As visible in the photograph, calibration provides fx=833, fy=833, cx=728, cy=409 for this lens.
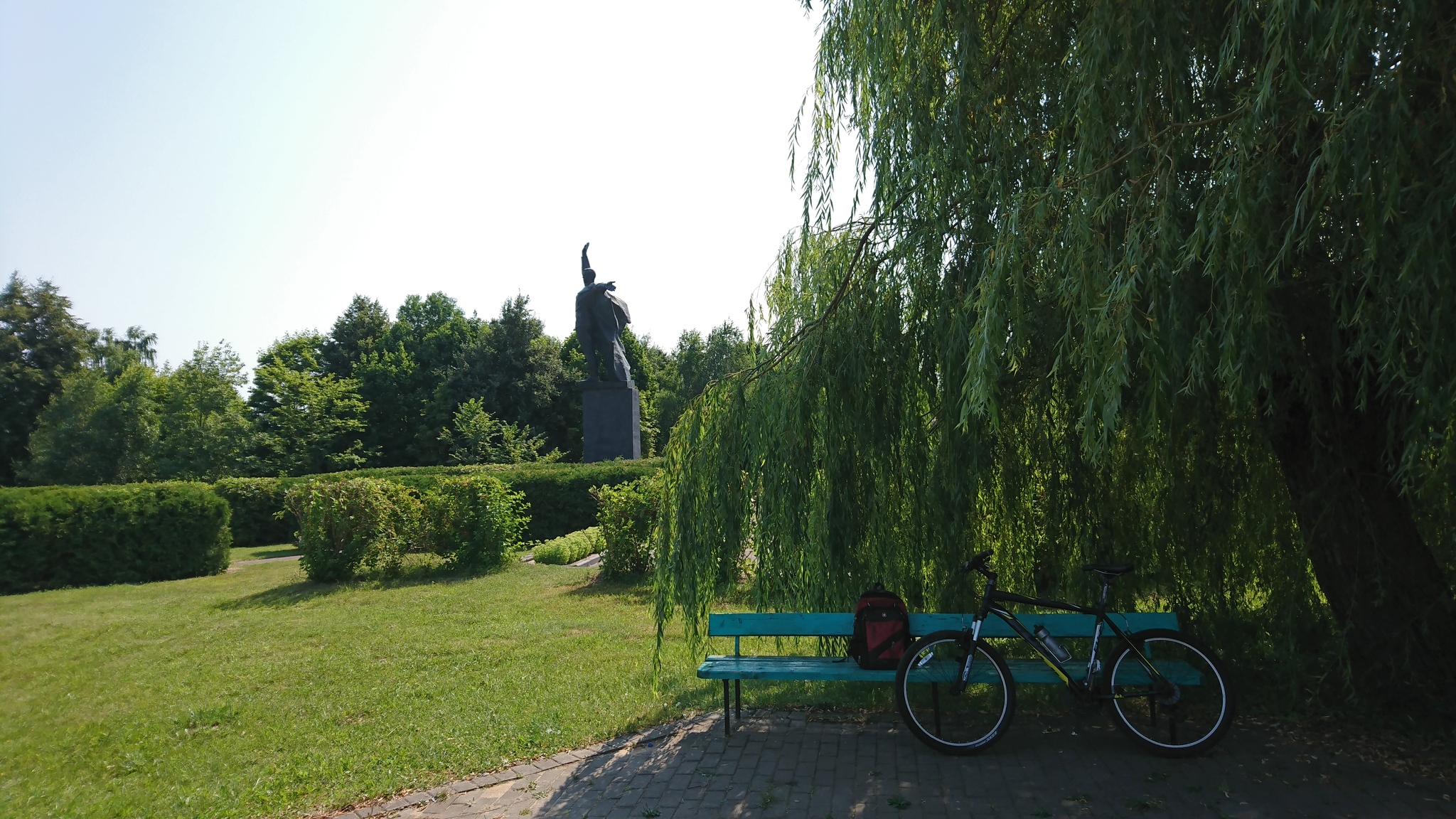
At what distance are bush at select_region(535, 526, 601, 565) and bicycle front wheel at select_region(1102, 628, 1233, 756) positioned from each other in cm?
1017

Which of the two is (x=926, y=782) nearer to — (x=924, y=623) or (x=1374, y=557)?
(x=924, y=623)

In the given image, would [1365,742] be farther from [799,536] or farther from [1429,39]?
[1429,39]

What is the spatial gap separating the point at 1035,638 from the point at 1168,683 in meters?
0.66

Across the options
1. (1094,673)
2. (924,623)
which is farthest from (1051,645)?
(924,623)

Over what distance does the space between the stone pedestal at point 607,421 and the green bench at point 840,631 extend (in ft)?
51.0

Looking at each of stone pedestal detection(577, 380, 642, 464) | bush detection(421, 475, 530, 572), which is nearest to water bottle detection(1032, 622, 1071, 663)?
bush detection(421, 475, 530, 572)

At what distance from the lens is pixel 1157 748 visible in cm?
424

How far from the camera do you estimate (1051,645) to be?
14.6 feet

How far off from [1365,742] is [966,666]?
2156 millimetres

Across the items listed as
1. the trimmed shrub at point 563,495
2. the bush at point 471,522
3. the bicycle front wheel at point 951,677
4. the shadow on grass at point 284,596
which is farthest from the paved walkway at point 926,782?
the trimmed shrub at point 563,495

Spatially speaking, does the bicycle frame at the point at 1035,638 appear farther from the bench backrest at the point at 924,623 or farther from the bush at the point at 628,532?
the bush at the point at 628,532

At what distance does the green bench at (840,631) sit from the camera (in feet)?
15.0

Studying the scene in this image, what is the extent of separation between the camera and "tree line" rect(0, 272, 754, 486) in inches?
1157

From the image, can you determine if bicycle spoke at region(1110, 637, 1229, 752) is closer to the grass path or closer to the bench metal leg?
the bench metal leg
